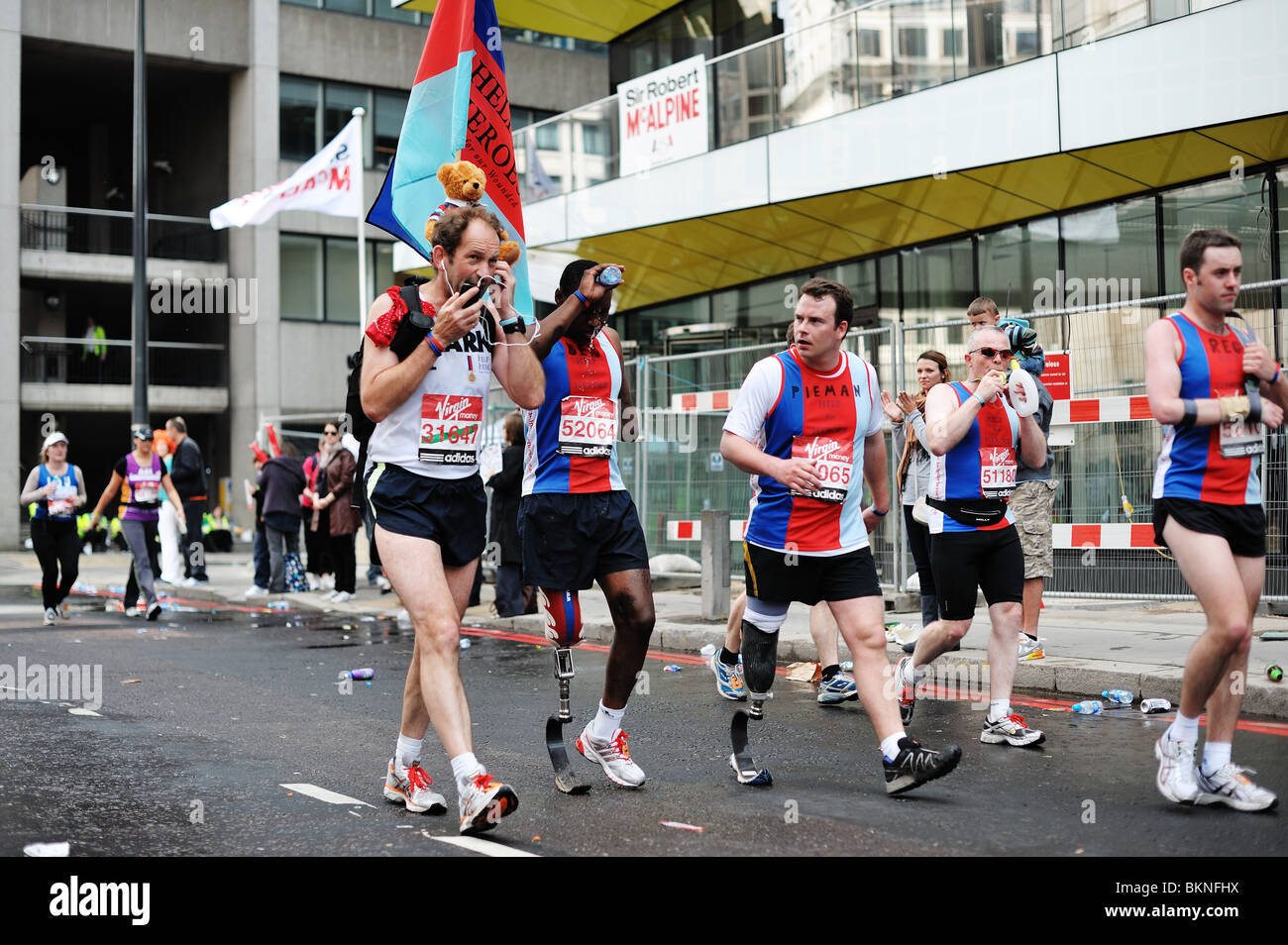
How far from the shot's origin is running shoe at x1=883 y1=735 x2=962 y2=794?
520 cm

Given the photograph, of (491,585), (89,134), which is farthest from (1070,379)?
(89,134)

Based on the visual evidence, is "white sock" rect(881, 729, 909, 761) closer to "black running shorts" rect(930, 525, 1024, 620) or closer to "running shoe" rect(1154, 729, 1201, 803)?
"running shoe" rect(1154, 729, 1201, 803)

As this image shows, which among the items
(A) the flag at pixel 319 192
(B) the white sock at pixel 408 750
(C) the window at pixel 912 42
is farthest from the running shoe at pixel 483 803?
(A) the flag at pixel 319 192

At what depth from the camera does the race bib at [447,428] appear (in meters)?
5.05

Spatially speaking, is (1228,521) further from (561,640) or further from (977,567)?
(561,640)

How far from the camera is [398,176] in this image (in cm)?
1091

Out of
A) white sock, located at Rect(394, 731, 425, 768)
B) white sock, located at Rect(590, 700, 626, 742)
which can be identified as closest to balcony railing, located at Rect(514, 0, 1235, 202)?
white sock, located at Rect(590, 700, 626, 742)

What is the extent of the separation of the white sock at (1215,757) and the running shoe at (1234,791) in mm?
11

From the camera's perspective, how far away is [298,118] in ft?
108

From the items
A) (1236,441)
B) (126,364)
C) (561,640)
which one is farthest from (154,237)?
(1236,441)

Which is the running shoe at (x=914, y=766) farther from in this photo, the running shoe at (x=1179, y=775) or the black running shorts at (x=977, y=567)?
the black running shorts at (x=977, y=567)

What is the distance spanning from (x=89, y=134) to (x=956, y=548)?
35.2 metres

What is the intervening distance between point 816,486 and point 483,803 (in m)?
1.79
